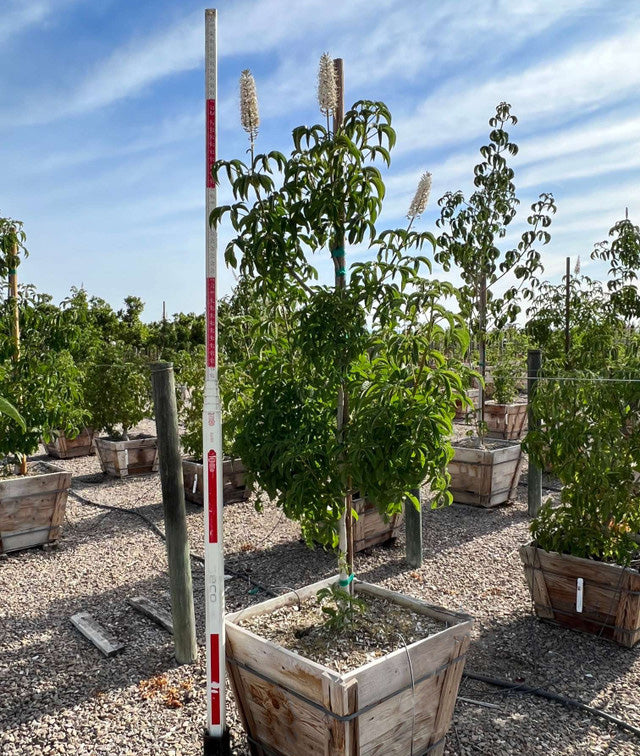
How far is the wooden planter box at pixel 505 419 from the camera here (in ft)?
35.4

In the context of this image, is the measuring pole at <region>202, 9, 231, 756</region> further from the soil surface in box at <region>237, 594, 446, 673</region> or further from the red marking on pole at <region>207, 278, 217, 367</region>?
the soil surface in box at <region>237, 594, 446, 673</region>

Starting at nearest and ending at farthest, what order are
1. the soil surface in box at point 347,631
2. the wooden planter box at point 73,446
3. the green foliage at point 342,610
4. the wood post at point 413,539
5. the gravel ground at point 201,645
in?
1. the soil surface in box at point 347,631
2. the green foliage at point 342,610
3. the gravel ground at point 201,645
4. the wood post at point 413,539
5. the wooden planter box at point 73,446

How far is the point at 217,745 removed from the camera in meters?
2.72

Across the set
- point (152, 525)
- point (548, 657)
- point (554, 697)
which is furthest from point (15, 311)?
point (554, 697)

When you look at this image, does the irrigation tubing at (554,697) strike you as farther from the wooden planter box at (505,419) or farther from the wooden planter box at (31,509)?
the wooden planter box at (505,419)

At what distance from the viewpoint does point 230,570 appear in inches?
205

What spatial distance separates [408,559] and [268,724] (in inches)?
103

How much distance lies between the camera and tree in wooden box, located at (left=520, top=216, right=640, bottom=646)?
3857 mm

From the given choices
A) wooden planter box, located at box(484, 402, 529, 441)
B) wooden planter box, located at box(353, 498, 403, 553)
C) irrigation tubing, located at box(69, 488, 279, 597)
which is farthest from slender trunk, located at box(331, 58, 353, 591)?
wooden planter box, located at box(484, 402, 529, 441)

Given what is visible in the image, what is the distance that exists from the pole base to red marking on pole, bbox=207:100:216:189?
88.2 inches

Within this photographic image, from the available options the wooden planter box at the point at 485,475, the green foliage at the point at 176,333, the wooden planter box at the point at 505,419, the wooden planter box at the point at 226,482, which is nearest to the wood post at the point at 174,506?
the wooden planter box at the point at 226,482

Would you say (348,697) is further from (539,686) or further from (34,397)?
(34,397)

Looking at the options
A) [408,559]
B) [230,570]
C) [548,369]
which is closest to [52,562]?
[230,570]

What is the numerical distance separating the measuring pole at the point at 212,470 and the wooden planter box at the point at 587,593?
225 cm
